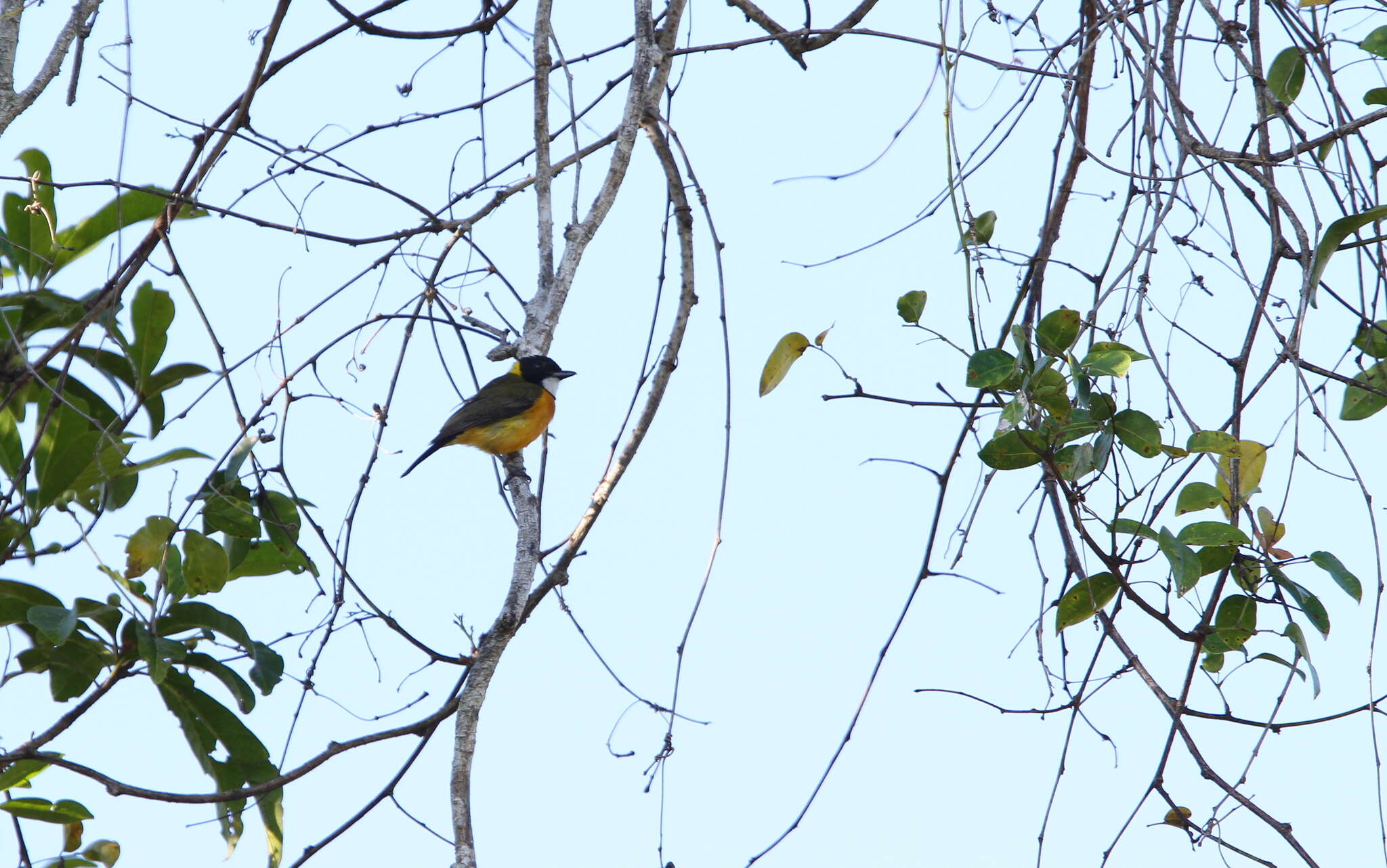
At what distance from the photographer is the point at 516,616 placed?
291 centimetres

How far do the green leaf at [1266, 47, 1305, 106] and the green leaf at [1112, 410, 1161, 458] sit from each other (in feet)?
3.71

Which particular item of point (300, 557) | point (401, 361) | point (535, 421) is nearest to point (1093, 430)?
point (401, 361)

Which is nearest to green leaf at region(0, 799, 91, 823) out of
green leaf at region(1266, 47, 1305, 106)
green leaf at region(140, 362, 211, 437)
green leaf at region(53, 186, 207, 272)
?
green leaf at region(140, 362, 211, 437)

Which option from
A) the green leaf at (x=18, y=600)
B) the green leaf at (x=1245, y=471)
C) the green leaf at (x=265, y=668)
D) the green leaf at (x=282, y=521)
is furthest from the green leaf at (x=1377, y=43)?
the green leaf at (x=18, y=600)

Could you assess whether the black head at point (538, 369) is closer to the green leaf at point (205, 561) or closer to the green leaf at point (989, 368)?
the green leaf at point (205, 561)

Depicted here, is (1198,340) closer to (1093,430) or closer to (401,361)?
(1093,430)

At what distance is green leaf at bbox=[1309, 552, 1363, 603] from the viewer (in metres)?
Answer: 2.25

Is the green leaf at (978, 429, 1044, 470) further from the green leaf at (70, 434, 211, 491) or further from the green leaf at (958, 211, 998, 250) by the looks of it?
the green leaf at (70, 434, 211, 491)

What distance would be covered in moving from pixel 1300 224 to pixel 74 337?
2.71 metres

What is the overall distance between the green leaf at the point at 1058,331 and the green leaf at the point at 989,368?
0.08 metres

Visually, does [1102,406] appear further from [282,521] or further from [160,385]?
[160,385]

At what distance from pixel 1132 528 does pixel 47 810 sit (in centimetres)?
296

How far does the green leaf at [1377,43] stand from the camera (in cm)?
253

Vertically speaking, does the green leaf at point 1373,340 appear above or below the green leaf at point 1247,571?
above
